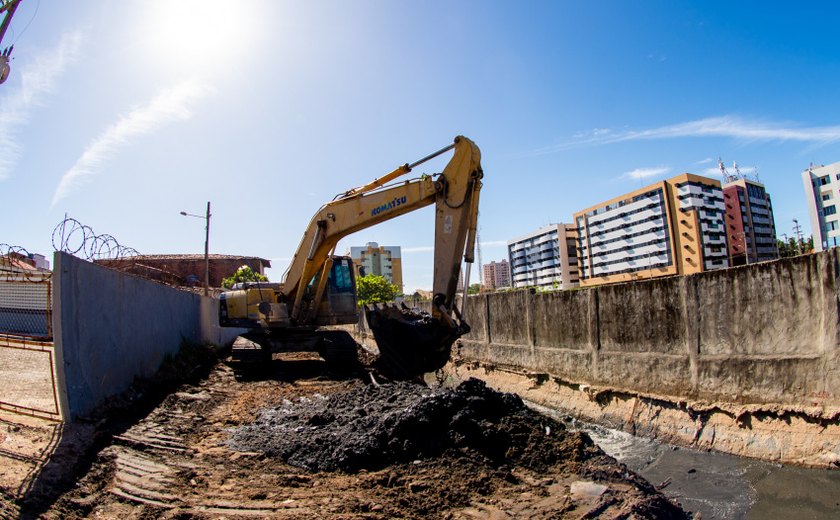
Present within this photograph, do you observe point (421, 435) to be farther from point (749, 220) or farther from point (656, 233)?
point (749, 220)

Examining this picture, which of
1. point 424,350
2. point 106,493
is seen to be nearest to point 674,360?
point 424,350

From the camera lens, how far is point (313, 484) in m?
4.58

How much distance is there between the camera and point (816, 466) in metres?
4.87

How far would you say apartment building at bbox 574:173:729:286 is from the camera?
87688mm

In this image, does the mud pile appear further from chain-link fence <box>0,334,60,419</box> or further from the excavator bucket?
chain-link fence <box>0,334,60,419</box>

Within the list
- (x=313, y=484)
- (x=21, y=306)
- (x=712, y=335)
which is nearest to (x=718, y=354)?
(x=712, y=335)

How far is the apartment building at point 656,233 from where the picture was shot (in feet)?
Answer: 288

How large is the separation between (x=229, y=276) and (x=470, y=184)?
5429 cm

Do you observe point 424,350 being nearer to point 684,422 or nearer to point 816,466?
point 684,422

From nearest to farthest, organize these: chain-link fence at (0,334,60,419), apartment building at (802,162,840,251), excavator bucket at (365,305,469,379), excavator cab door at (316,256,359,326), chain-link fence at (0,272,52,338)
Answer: chain-link fence at (0,334,60,419), excavator bucket at (365,305,469,379), chain-link fence at (0,272,52,338), excavator cab door at (316,256,359,326), apartment building at (802,162,840,251)

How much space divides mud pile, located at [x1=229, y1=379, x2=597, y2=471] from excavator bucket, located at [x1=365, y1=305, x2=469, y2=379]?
191 cm

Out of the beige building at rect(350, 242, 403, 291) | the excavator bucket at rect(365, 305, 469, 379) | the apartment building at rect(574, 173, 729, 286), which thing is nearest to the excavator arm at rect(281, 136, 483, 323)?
the excavator bucket at rect(365, 305, 469, 379)

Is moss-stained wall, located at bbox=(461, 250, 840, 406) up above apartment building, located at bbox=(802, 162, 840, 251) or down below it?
below

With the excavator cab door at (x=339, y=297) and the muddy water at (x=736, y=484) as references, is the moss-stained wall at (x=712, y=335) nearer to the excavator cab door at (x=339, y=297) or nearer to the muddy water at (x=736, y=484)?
the muddy water at (x=736, y=484)
